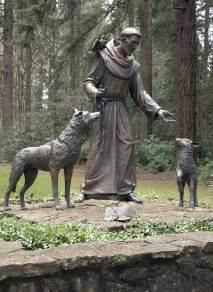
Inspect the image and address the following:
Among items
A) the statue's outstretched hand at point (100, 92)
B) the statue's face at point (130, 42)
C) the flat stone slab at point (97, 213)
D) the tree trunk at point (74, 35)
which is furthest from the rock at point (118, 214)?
the tree trunk at point (74, 35)

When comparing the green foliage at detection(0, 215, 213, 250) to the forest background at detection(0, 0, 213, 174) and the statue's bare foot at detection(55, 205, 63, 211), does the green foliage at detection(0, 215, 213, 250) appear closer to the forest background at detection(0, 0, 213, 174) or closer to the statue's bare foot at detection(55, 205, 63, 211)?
the statue's bare foot at detection(55, 205, 63, 211)

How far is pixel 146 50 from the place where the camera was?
22531mm

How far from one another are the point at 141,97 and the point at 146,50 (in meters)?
14.2

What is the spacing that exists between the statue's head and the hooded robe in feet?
0.70

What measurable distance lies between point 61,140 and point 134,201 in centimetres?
172

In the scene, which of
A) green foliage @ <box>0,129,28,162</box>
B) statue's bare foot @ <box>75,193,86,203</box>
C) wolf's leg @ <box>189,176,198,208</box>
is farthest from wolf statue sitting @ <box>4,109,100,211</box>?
green foliage @ <box>0,129,28,162</box>

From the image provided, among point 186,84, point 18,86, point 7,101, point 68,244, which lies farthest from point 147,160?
point 18,86

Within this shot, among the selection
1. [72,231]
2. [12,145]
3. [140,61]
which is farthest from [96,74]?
[12,145]

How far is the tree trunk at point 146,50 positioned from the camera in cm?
2131

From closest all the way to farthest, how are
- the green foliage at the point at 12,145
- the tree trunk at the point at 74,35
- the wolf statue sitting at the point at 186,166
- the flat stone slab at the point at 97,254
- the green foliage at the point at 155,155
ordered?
the flat stone slab at the point at 97,254
the wolf statue sitting at the point at 186,166
the tree trunk at the point at 74,35
the green foliage at the point at 155,155
the green foliage at the point at 12,145

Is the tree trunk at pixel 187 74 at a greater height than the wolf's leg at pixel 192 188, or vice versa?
the tree trunk at pixel 187 74

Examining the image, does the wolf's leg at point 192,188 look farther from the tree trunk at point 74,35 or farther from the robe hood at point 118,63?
the tree trunk at point 74,35

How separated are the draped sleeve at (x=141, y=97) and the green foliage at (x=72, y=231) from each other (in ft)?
7.12

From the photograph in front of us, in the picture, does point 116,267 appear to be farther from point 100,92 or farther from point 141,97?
point 141,97
